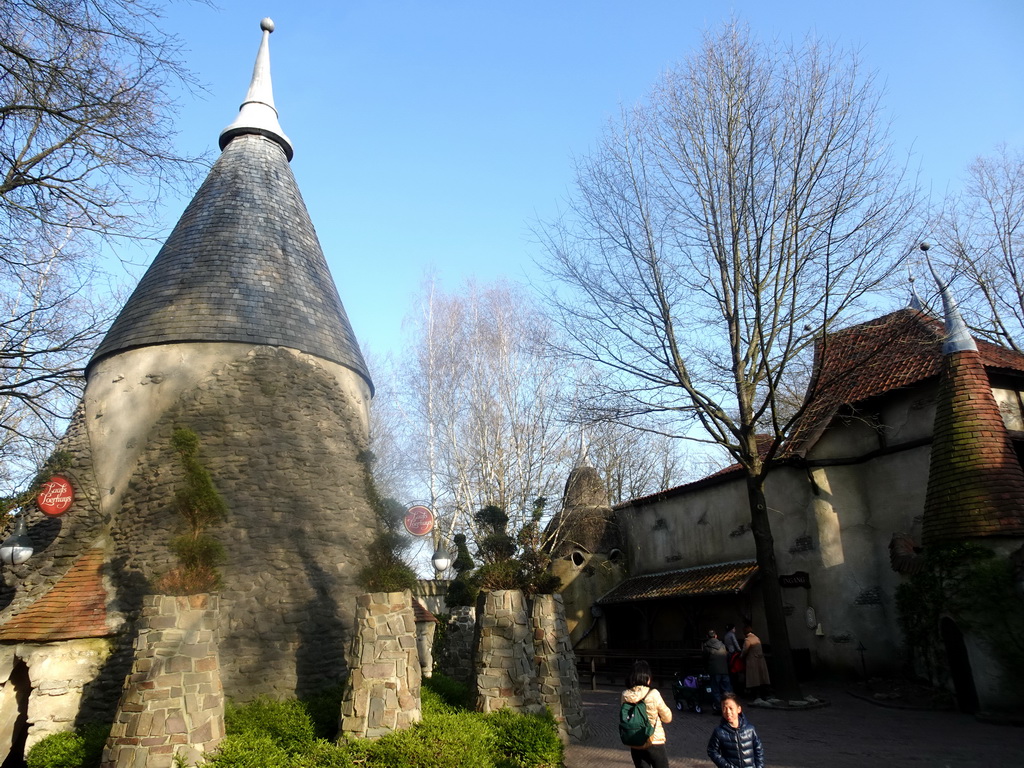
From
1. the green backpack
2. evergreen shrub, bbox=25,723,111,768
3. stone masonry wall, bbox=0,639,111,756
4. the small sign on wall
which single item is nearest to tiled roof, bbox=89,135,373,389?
stone masonry wall, bbox=0,639,111,756

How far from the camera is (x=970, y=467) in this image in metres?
10.4

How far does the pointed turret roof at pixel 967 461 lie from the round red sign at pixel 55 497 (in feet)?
44.6

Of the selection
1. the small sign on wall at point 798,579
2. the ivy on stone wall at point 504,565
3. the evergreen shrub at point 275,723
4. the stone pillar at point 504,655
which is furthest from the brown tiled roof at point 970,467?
the evergreen shrub at point 275,723

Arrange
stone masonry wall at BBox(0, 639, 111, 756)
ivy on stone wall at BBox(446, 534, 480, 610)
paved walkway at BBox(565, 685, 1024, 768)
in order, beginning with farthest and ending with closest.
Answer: ivy on stone wall at BBox(446, 534, 480, 610), stone masonry wall at BBox(0, 639, 111, 756), paved walkway at BBox(565, 685, 1024, 768)

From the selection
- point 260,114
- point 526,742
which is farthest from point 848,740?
point 260,114

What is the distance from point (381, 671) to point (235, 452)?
4.42m

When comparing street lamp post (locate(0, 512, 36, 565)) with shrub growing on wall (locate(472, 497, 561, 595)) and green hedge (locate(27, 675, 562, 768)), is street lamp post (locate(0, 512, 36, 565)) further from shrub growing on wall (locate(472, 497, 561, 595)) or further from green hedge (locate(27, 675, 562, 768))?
shrub growing on wall (locate(472, 497, 561, 595))

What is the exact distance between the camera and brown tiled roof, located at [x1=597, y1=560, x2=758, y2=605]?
48.1 feet

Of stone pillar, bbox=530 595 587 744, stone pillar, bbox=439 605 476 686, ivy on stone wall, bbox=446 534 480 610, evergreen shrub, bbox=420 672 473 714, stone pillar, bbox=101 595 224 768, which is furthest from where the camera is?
stone pillar, bbox=439 605 476 686

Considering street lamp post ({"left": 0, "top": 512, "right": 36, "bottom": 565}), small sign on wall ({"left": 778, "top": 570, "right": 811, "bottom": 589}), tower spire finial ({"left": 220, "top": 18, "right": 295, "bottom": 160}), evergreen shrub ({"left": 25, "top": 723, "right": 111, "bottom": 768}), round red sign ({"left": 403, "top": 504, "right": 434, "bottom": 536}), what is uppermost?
tower spire finial ({"left": 220, "top": 18, "right": 295, "bottom": 160})

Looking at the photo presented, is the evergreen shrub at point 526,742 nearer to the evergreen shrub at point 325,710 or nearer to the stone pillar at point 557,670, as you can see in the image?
the stone pillar at point 557,670

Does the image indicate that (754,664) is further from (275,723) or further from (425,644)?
(275,723)

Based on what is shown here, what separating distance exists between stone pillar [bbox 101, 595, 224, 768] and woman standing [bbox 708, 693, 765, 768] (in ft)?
17.6

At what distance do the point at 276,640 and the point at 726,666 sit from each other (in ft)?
23.0
